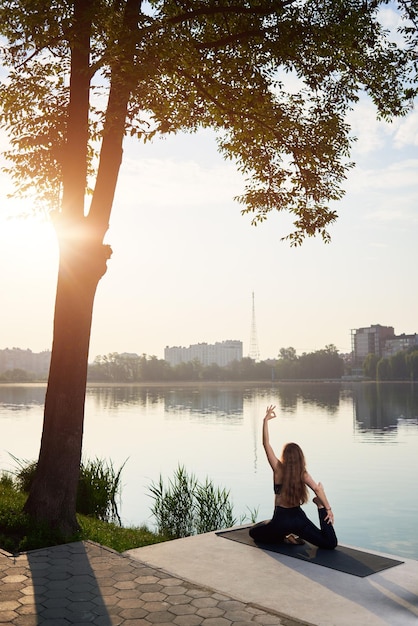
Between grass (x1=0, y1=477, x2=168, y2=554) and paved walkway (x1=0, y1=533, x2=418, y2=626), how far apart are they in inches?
14.2

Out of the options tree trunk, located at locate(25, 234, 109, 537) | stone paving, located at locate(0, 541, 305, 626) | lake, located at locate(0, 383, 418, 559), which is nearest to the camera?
stone paving, located at locate(0, 541, 305, 626)

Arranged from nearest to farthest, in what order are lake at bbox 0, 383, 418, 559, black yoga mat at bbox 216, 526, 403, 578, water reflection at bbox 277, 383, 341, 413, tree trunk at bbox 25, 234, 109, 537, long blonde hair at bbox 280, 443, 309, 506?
black yoga mat at bbox 216, 526, 403, 578
long blonde hair at bbox 280, 443, 309, 506
tree trunk at bbox 25, 234, 109, 537
lake at bbox 0, 383, 418, 559
water reflection at bbox 277, 383, 341, 413

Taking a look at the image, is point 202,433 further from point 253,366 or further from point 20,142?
point 253,366

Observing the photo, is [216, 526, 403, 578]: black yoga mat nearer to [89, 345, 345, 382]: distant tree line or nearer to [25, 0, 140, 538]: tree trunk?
[25, 0, 140, 538]: tree trunk

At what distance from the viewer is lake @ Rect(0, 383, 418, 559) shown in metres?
14.3

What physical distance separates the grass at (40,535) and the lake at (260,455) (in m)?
3.67

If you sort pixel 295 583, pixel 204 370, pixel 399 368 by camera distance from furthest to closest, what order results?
pixel 204 370
pixel 399 368
pixel 295 583

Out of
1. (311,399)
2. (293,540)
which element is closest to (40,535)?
(293,540)

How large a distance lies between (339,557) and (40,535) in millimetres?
3325

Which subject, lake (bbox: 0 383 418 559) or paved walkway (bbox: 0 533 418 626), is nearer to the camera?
paved walkway (bbox: 0 533 418 626)

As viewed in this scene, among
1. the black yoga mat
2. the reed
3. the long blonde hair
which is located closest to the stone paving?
the black yoga mat

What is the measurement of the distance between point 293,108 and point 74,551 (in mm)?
7417

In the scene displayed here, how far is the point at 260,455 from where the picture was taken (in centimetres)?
2316

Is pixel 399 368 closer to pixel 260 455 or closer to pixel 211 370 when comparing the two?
pixel 211 370
